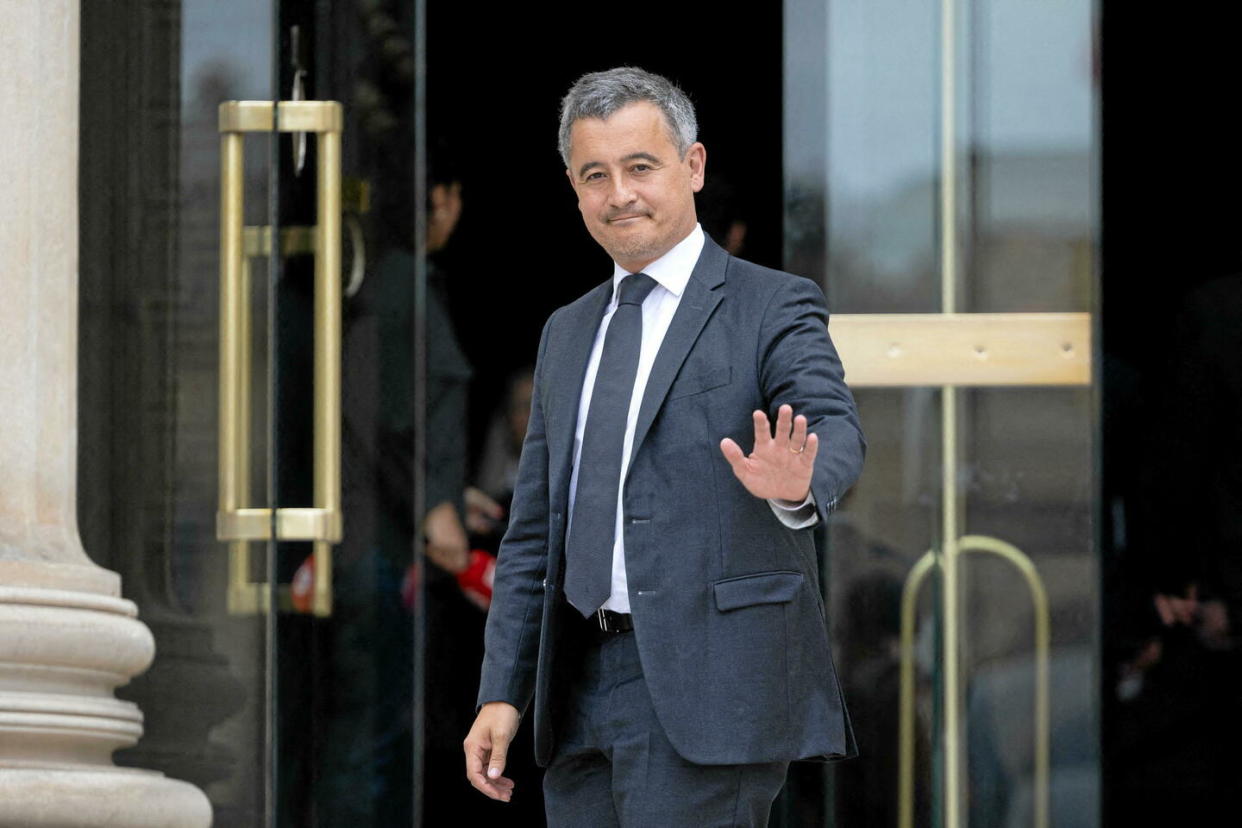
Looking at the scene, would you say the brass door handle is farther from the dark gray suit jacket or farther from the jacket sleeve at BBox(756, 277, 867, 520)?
the jacket sleeve at BBox(756, 277, 867, 520)

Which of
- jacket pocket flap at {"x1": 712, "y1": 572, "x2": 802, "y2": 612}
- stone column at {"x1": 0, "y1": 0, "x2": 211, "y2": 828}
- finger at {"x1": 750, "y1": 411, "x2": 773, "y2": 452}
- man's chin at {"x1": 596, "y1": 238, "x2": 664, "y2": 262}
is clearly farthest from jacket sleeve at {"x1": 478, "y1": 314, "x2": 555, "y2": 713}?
stone column at {"x1": 0, "y1": 0, "x2": 211, "y2": 828}

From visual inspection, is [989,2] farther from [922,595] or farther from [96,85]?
[96,85]

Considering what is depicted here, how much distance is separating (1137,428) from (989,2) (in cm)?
95

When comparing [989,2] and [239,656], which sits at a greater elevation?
[989,2]

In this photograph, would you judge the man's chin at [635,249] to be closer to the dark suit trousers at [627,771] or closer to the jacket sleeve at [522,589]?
the jacket sleeve at [522,589]

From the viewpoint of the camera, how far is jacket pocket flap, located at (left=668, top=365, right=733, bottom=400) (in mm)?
3266

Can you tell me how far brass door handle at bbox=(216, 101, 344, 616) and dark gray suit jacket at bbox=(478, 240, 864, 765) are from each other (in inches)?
73.7

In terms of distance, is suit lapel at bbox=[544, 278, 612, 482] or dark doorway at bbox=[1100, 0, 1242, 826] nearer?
suit lapel at bbox=[544, 278, 612, 482]

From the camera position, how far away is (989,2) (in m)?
5.24

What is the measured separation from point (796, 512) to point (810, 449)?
15 centimetres

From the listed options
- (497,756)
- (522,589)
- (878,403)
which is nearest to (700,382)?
(522,589)

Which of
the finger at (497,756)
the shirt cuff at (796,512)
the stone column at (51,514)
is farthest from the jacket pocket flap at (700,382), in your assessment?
the stone column at (51,514)

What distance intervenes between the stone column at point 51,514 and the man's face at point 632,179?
1.84 metres

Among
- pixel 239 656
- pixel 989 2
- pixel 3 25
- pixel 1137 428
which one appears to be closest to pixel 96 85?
pixel 3 25
